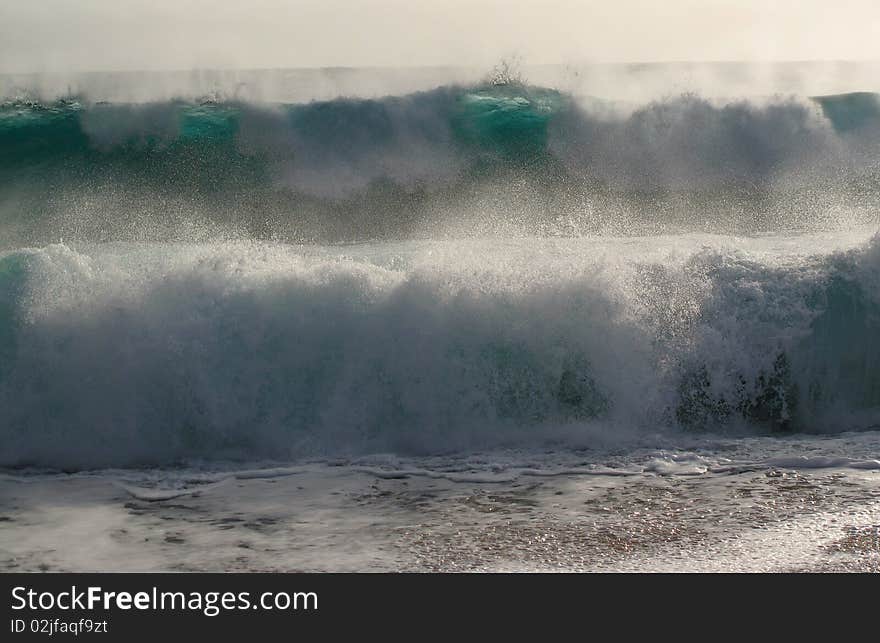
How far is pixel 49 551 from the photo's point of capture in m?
4.75

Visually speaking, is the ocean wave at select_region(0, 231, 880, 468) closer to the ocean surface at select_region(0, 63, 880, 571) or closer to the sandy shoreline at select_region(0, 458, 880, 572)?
the ocean surface at select_region(0, 63, 880, 571)

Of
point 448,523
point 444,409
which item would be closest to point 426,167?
point 444,409

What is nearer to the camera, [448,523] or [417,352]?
[448,523]

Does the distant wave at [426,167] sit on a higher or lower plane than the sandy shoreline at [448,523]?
higher

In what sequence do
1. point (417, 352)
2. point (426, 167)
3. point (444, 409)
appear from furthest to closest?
point (426, 167) → point (417, 352) → point (444, 409)

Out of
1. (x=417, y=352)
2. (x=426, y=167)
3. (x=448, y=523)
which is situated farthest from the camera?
(x=426, y=167)

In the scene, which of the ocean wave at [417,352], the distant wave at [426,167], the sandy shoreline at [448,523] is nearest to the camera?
the sandy shoreline at [448,523]

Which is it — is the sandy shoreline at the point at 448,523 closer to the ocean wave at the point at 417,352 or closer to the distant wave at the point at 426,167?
the ocean wave at the point at 417,352

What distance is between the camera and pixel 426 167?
16.3 metres

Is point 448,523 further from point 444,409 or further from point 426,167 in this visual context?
point 426,167

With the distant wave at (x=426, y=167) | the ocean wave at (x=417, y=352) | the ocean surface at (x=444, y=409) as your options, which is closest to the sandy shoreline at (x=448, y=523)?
the ocean surface at (x=444, y=409)

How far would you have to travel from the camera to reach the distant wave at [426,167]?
624 inches

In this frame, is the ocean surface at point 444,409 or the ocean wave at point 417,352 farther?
the ocean wave at point 417,352
